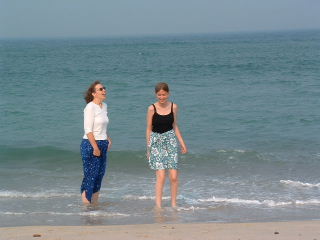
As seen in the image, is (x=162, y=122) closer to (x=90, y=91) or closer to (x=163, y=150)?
(x=163, y=150)

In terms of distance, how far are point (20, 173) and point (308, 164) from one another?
4.78 m

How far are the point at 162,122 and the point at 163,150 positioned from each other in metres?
0.34

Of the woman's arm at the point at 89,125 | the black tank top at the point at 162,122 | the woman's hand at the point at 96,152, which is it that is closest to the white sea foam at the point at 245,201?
the black tank top at the point at 162,122

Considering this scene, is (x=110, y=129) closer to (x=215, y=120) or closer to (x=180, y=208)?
(x=215, y=120)

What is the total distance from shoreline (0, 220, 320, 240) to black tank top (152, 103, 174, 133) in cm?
121

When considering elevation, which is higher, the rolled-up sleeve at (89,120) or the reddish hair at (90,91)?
the reddish hair at (90,91)

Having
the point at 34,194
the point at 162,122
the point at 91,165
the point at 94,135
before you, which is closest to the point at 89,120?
the point at 94,135

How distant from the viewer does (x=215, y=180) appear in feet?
32.3

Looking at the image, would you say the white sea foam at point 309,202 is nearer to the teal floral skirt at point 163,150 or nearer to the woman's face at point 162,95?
the teal floral skirt at point 163,150

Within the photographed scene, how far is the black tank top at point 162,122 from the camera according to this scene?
24.0ft

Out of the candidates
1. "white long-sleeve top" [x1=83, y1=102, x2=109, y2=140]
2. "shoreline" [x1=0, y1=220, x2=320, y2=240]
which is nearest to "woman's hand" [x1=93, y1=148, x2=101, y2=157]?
"white long-sleeve top" [x1=83, y1=102, x2=109, y2=140]

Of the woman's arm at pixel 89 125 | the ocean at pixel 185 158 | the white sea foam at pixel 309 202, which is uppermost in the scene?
the woman's arm at pixel 89 125

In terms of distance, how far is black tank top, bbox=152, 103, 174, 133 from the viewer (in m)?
7.31

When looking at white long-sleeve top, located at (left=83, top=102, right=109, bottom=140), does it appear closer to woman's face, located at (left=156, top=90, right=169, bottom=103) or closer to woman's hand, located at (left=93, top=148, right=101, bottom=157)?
woman's hand, located at (left=93, top=148, right=101, bottom=157)
